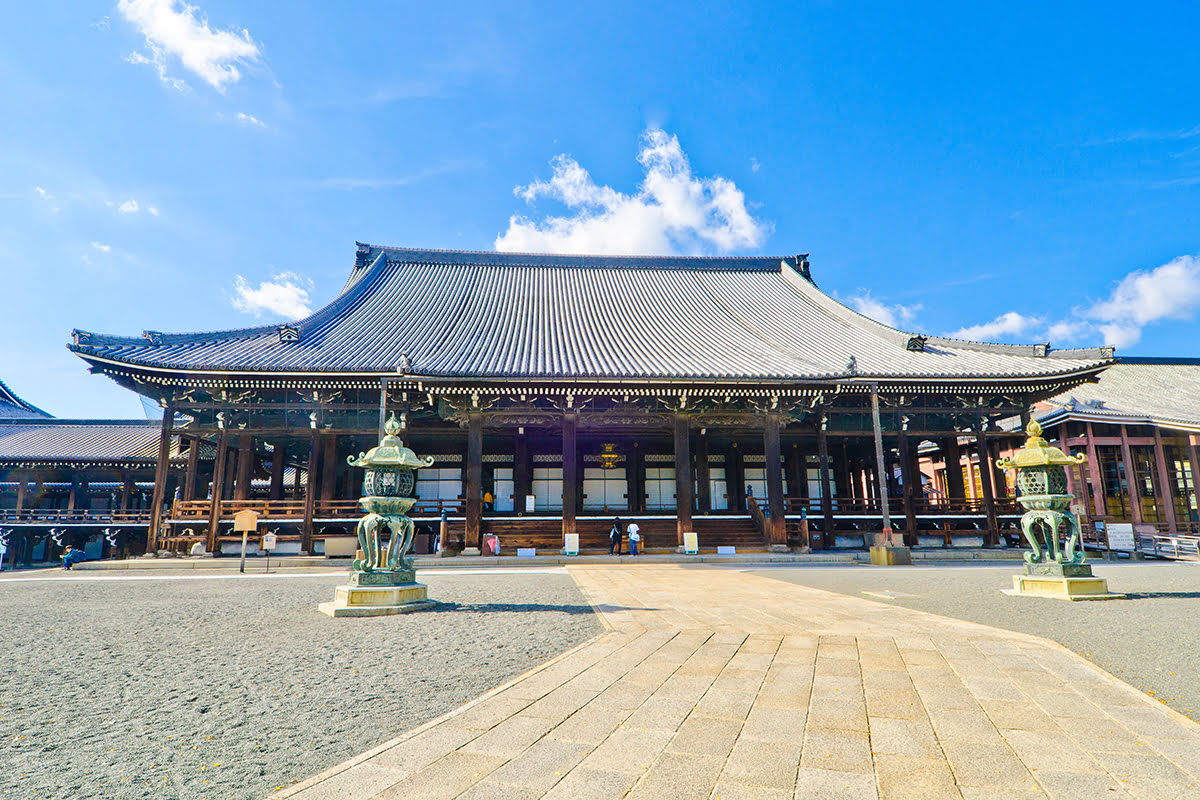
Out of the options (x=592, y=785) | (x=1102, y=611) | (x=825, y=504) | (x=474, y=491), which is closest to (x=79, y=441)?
(x=474, y=491)

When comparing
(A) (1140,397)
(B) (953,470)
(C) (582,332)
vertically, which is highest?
(C) (582,332)

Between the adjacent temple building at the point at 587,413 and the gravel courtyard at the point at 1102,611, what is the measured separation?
4999mm

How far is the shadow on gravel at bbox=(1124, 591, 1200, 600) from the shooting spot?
816cm

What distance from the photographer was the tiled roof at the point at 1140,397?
800 inches

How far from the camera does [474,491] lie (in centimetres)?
1664

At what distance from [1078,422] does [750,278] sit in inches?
574

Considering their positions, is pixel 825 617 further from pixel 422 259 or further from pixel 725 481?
pixel 422 259

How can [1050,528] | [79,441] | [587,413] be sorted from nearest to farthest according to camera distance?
1. [1050,528]
2. [587,413]
3. [79,441]

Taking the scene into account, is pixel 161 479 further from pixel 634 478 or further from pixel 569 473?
pixel 634 478

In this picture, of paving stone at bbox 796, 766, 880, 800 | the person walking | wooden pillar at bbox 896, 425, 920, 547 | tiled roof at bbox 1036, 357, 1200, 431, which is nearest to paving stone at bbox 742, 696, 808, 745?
paving stone at bbox 796, 766, 880, 800

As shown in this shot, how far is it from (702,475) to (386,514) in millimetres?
14994

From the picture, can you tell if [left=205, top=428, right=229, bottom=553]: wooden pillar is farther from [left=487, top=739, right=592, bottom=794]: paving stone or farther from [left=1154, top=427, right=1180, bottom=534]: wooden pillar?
[left=1154, top=427, right=1180, bottom=534]: wooden pillar

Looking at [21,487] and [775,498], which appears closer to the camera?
[775,498]

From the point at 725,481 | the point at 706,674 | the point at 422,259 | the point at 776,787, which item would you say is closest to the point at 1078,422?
the point at 725,481
